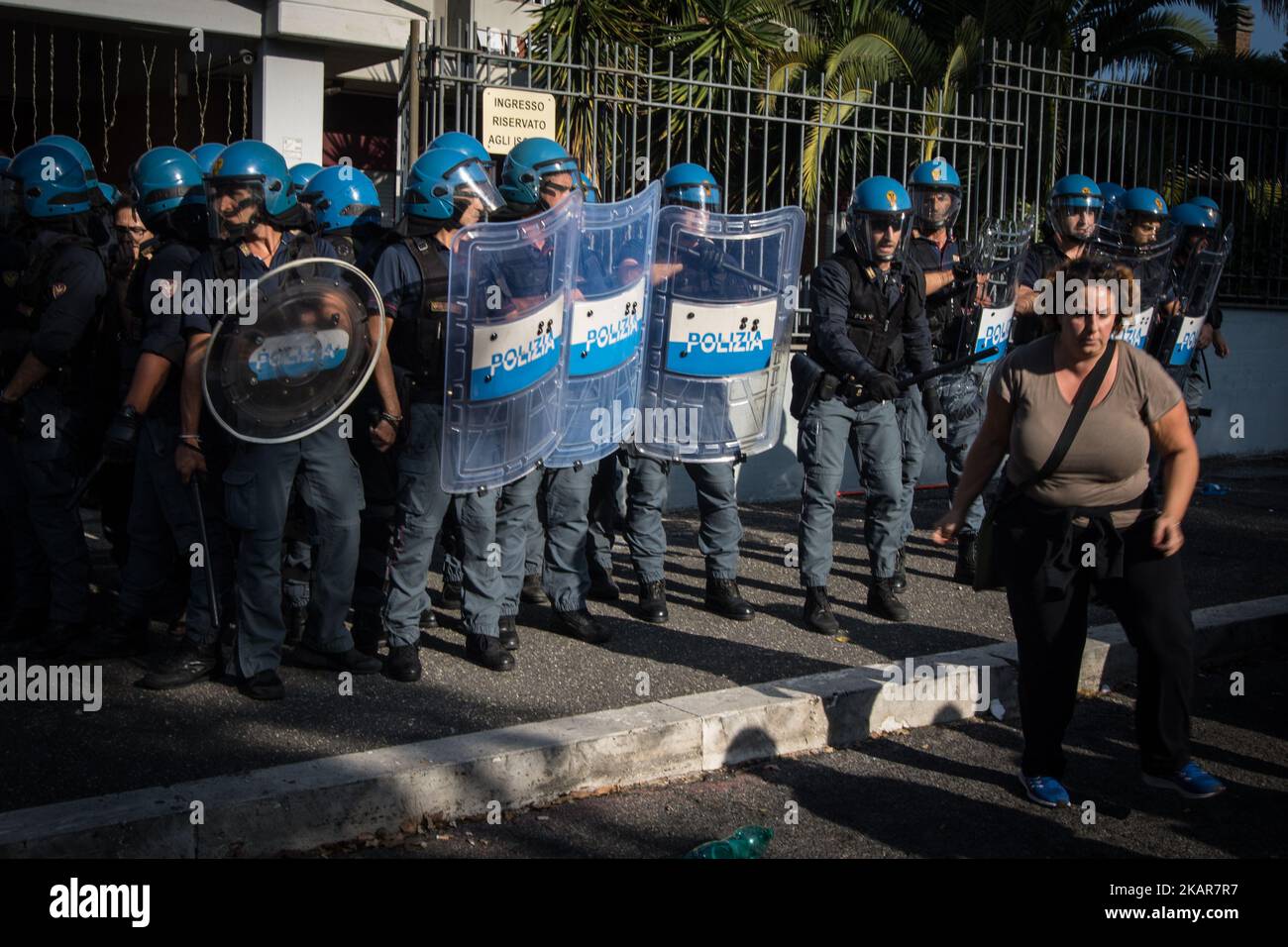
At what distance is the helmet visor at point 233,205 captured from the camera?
16.8 ft

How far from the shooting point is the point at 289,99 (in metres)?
11.0

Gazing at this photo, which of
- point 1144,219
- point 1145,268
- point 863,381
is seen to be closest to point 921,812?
point 863,381

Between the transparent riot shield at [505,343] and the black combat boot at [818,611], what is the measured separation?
160 centimetres

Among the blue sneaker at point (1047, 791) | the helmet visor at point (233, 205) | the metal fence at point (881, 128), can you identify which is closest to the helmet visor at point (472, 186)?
the helmet visor at point (233, 205)

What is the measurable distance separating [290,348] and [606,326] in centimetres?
147

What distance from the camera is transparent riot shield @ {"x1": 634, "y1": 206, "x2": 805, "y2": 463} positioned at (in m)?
6.29

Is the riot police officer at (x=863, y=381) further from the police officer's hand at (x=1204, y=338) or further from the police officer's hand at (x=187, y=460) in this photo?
the police officer's hand at (x=187, y=460)

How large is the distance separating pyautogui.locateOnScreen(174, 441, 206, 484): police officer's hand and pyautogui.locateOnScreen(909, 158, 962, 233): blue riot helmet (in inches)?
A: 160

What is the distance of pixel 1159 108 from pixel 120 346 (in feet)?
32.6

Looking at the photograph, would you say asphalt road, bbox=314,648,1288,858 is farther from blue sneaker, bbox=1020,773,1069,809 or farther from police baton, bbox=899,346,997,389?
police baton, bbox=899,346,997,389

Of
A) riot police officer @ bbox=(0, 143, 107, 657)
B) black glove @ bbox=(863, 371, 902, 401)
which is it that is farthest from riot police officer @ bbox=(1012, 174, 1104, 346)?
riot police officer @ bbox=(0, 143, 107, 657)

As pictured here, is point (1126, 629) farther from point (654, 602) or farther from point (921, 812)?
point (654, 602)
